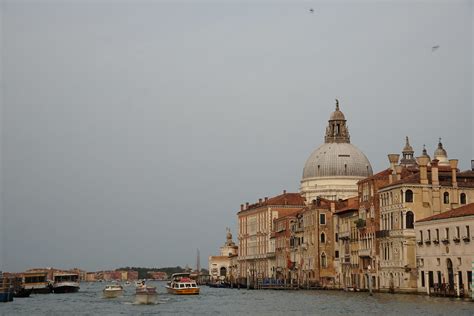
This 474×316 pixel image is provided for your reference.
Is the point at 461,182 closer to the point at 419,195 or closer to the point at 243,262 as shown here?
the point at 419,195

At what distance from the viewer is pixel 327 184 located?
346 feet

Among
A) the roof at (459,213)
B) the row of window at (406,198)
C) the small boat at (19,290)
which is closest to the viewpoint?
the roof at (459,213)

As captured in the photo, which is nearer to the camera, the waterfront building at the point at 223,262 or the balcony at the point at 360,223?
the balcony at the point at 360,223

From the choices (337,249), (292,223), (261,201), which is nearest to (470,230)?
(337,249)

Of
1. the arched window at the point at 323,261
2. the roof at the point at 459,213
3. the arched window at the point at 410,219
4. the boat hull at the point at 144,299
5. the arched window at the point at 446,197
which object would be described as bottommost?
the boat hull at the point at 144,299

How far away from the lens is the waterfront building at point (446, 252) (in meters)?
56.6

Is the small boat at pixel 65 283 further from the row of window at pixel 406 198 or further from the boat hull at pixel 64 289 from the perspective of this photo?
the row of window at pixel 406 198

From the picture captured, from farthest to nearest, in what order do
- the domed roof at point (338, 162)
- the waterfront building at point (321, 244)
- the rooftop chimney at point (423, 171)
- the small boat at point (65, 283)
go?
the domed roof at point (338, 162)
the small boat at point (65, 283)
the waterfront building at point (321, 244)
the rooftop chimney at point (423, 171)

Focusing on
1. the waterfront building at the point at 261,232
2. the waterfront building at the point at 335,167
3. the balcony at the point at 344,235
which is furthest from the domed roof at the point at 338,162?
the balcony at the point at 344,235

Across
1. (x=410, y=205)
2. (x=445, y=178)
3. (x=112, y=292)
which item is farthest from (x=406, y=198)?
(x=112, y=292)

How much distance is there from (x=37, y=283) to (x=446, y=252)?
5242 cm

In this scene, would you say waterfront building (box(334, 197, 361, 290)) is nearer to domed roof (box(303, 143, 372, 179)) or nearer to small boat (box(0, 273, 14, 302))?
domed roof (box(303, 143, 372, 179))

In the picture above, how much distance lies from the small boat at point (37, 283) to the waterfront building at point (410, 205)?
42260 mm

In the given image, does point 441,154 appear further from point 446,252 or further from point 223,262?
point 223,262
